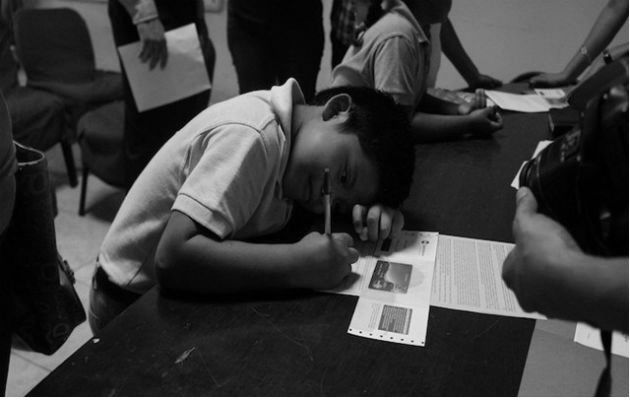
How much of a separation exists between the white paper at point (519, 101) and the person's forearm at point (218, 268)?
1244mm

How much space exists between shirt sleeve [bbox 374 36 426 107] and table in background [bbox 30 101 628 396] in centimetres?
73

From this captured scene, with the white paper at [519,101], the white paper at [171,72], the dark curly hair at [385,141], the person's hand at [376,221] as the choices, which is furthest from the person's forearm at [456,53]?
the person's hand at [376,221]

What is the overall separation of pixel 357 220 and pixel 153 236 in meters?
0.33

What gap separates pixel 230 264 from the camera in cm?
75

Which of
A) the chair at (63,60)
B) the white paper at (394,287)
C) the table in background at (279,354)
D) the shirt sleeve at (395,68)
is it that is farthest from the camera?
the chair at (63,60)

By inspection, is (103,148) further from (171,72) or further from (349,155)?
(349,155)

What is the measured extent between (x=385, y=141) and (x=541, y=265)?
50 cm

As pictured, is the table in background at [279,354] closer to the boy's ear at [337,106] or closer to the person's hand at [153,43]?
the boy's ear at [337,106]

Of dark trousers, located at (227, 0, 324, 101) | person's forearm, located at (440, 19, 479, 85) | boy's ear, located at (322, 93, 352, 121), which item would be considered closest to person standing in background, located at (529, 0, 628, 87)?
person's forearm, located at (440, 19, 479, 85)

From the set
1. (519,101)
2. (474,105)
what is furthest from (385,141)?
(519,101)

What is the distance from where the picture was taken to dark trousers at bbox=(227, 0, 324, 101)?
1.88 m

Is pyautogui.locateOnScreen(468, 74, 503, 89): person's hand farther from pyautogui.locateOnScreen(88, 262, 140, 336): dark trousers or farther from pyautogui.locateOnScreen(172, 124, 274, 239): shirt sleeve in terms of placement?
pyautogui.locateOnScreen(88, 262, 140, 336): dark trousers

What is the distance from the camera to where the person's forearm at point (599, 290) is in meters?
0.43

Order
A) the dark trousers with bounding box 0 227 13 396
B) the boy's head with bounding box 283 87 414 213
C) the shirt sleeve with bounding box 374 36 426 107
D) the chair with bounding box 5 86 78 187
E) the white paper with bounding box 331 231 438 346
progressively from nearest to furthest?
the white paper with bounding box 331 231 438 346 < the dark trousers with bounding box 0 227 13 396 < the boy's head with bounding box 283 87 414 213 < the shirt sleeve with bounding box 374 36 426 107 < the chair with bounding box 5 86 78 187
